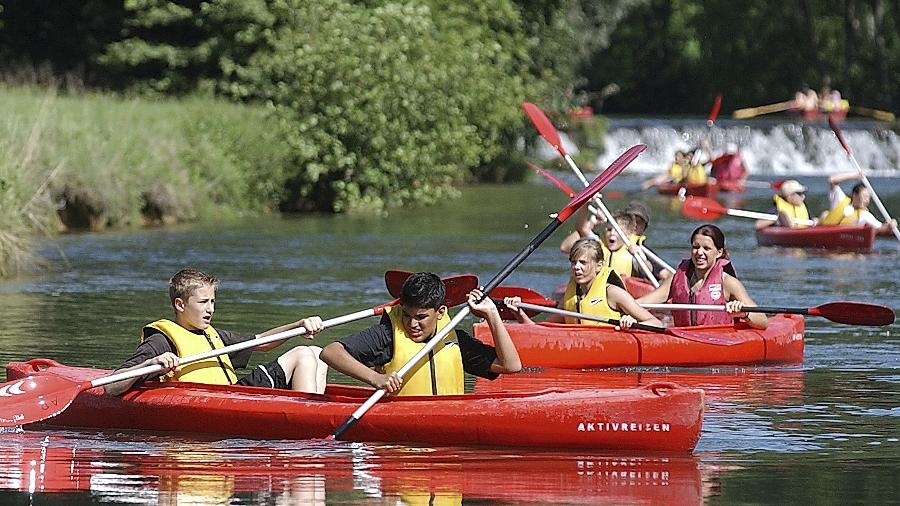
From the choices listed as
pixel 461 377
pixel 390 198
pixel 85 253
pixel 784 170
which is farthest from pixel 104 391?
pixel 784 170

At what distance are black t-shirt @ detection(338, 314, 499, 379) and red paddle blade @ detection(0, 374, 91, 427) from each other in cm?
134

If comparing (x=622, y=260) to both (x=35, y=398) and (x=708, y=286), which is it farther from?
(x=35, y=398)

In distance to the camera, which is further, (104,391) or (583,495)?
(104,391)

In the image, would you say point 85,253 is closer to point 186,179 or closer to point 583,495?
point 186,179

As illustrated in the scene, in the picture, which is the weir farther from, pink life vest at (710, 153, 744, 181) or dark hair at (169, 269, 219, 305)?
dark hair at (169, 269, 219, 305)

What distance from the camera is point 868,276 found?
1859 centimetres

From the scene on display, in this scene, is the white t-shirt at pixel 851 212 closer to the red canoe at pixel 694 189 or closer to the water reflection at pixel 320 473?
the red canoe at pixel 694 189

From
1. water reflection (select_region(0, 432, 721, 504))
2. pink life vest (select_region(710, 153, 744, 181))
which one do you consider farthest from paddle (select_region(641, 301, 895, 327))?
pink life vest (select_region(710, 153, 744, 181))

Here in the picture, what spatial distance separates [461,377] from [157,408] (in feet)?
4.87

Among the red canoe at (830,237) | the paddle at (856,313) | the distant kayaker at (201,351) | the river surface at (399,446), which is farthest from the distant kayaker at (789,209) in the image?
the distant kayaker at (201,351)

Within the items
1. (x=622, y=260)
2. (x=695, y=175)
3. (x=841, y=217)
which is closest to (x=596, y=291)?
(x=622, y=260)

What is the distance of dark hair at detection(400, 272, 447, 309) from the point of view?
8359mm

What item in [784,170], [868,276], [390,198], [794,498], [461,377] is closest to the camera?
[794,498]

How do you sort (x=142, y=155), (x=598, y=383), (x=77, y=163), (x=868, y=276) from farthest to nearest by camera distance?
(x=142, y=155) < (x=77, y=163) < (x=868, y=276) < (x=598, y=383)
